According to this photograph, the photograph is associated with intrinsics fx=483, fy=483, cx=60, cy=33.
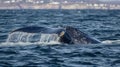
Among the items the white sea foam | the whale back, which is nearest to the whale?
the whale back

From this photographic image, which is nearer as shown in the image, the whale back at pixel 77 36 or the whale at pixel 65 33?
the whale at pixel 65 33

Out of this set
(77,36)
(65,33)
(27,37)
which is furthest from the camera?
(27,37)

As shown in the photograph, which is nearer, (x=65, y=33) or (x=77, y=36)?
(x=65, y=33)

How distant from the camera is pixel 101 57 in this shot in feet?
57.7

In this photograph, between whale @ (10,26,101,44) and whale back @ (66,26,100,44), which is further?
whale back @ (66,26,100,44)

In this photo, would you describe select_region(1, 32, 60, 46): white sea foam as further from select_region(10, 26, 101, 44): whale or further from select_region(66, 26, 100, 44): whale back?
select_region(66, 26, 100, 44): whale back

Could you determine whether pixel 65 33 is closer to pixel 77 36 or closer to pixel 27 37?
pixel 77 36

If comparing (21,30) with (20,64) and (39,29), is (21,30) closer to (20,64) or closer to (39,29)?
(39,29)

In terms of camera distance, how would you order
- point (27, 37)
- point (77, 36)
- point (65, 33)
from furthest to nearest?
point (27, 37) < point (77, 36) < point (65, 33)

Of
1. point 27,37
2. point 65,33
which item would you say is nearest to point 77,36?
point 65,33

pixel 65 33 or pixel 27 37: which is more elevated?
pixel 65 33

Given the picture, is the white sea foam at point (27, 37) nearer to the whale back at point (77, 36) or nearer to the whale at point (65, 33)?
the whale at point (65, 33)

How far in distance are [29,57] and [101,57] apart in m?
2.62

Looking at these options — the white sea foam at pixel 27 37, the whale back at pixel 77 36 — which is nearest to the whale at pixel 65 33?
the whale back at pixel 77 36
